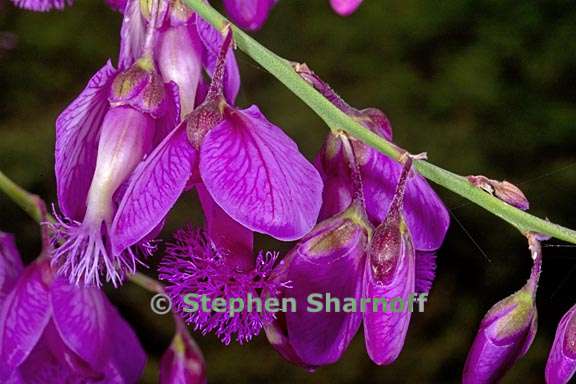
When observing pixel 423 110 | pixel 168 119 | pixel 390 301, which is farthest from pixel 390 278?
pixel 423 110

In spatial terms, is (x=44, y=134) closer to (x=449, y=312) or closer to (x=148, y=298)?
(x=148, y=298)

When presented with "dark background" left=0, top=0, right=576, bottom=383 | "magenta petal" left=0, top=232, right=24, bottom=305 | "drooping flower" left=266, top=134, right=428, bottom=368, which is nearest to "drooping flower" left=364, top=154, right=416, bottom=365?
"drooping flower" left=266, top=134, right=428, bottom=368

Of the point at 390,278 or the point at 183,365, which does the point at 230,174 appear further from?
the point at 183,365

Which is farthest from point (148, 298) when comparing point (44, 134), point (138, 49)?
point (138, 49)

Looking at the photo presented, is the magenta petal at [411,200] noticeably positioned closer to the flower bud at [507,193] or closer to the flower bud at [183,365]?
the flower bud at [507,193]

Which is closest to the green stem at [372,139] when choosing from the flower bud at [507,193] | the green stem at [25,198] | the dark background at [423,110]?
the flower bud at [507,193]

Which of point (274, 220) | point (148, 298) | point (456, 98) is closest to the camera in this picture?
point (274, 220)
